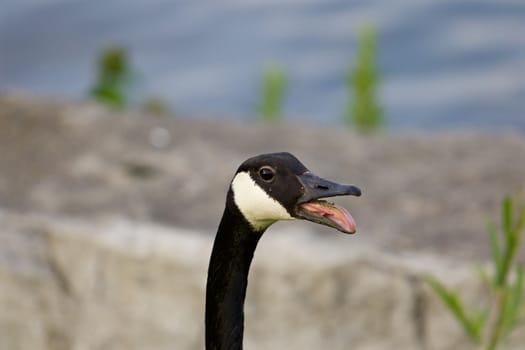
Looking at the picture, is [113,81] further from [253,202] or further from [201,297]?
[253,202]

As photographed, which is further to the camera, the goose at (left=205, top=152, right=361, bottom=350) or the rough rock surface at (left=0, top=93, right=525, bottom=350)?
the rough rock surface at (left=0, top=93, right=525, bottom=350)

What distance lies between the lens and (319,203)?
3795 millimetres

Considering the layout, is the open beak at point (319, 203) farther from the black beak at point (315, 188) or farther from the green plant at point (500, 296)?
the green plant at point (500, 296)

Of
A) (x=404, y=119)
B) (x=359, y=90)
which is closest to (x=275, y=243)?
(x=359, y=90)

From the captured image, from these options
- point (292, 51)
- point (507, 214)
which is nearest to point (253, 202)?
point (507, 214)

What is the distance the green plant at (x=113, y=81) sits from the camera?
9.21 m

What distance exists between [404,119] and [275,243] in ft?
22.7

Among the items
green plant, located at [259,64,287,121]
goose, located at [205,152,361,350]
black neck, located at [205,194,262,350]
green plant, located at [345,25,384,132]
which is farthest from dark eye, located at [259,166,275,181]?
green plant, located at [259,64,287,121]

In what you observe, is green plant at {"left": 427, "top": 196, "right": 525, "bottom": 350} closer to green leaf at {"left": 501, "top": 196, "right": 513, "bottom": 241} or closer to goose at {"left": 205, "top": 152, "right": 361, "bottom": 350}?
green leaf at {"left": 501, "top": 196, "right": 513, "bottom": 241}

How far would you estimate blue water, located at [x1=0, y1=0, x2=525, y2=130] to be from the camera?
12.7m

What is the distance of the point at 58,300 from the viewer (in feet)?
18.4

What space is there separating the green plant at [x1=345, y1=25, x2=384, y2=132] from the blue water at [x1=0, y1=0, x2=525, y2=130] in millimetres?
3346

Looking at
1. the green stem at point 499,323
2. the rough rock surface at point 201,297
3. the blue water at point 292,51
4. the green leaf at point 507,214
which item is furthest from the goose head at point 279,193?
the blue water at point 292,51

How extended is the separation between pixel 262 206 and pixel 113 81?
18.4 ft
